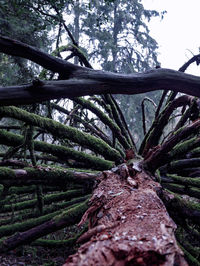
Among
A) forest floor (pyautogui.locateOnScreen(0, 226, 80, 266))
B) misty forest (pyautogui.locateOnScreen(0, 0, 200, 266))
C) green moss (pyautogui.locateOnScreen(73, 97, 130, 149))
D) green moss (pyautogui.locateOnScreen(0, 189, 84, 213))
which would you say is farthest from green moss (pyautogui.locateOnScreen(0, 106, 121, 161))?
forest floor (pyautogui.locateOnScreen(0, 226, 80, 266))

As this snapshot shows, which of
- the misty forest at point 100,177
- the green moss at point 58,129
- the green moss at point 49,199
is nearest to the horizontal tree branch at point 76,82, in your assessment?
the misty forest at point 100,177

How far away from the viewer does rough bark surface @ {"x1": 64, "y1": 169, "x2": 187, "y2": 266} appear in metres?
0.75

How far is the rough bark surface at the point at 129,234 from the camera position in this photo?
75cm

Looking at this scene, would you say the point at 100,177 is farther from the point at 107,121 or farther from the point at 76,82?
the point at 107,121

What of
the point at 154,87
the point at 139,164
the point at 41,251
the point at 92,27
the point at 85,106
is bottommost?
the point at 41,251

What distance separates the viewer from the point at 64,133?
278 cm

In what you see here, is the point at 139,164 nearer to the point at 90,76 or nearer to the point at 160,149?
the point at 160,149

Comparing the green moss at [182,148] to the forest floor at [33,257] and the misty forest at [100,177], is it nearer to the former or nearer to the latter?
the misty forest at [100,177]

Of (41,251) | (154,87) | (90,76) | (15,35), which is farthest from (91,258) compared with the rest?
(15,35)

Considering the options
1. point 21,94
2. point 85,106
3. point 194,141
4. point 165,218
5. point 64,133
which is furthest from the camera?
point 85,106

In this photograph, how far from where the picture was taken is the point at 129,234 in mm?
910

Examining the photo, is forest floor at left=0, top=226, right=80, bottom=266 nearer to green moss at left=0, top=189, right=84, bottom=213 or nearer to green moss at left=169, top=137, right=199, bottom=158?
green moss at left=0, top=189, right=84, bottom=213

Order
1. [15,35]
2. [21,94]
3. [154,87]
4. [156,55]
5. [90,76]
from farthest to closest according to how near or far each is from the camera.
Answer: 1. [156,55]
2. [15,35]
3. [154,87]
4. [90,76]
5. [21,94]

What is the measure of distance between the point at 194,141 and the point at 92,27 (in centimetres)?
A: 1593
